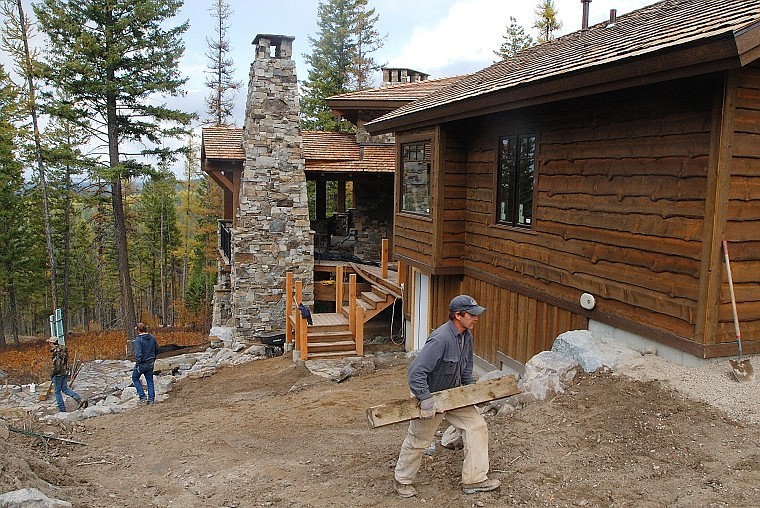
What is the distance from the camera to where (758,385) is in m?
5.38

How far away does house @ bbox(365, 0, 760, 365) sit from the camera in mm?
5430

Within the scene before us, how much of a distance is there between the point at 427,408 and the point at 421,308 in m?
8.10

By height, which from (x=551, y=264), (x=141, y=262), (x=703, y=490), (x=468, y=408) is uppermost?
(x=551, y=264)

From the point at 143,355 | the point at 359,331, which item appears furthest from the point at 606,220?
the point at 143,355

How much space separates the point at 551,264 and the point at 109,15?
19.9 meters

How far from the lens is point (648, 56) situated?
17.6 ft

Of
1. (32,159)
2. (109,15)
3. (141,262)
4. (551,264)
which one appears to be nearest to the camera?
(551,264)

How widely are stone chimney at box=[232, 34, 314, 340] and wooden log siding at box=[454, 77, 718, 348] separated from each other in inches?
359

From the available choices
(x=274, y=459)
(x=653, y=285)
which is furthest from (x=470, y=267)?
(x=274, y=459)

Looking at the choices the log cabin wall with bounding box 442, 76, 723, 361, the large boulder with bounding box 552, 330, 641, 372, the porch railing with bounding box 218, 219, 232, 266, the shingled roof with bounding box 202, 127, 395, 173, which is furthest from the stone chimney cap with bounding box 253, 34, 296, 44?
the large boulder with bounding box 552, 330, 641, 372

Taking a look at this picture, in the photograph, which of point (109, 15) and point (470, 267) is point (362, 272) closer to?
point (470, 267)

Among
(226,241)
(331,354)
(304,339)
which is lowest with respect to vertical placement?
(331,354)

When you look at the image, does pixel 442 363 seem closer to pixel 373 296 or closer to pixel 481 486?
pixel 481 486

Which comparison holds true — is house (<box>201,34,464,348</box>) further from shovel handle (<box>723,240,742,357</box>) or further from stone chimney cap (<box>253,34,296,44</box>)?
shovel handle (<box>723,240,742,357</box>)
